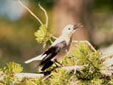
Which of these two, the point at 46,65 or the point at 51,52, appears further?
the point at 51,52

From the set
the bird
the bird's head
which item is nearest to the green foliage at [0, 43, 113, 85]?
the bird

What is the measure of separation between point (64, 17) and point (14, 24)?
4032 mm

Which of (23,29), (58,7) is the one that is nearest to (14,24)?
(23,29)

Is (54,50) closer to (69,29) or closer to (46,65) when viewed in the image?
(46,65)

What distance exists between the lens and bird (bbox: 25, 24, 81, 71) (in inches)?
97.3

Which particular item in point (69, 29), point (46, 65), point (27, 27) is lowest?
point (46, 65)

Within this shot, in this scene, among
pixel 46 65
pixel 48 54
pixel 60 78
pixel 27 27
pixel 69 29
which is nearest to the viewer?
pixel 60 78

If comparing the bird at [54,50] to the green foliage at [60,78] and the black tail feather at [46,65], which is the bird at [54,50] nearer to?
the black tail feather at [46,65]

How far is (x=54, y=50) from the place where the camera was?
2.61m

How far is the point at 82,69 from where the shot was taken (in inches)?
91.0

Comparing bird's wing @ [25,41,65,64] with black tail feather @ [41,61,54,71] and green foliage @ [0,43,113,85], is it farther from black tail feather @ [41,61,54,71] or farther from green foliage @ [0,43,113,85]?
green foliage @ [0,43,113,85]

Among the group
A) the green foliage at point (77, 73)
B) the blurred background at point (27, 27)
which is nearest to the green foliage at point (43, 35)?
the green foliage at point (77, 73)

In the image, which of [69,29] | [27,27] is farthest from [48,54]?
[27,27]

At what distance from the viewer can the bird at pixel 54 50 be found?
8.11 feet
